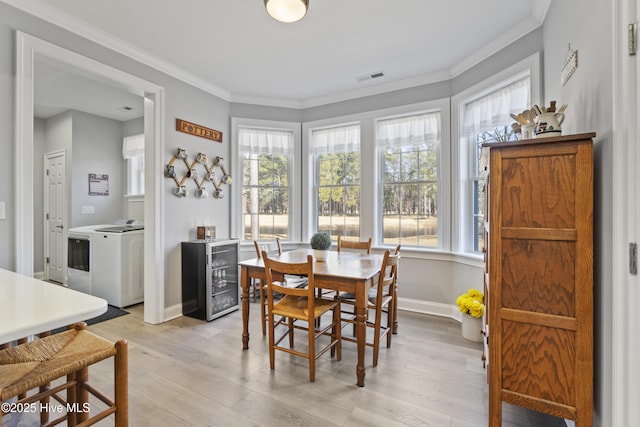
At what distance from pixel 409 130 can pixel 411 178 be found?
1.92ft

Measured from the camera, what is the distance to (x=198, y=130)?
3.69 meters

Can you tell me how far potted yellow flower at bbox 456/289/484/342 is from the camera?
2.70m

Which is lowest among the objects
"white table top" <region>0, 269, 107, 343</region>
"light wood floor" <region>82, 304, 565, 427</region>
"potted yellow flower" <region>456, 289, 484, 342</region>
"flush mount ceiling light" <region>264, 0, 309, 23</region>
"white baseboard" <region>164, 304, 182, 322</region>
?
"light wood floor" <region>82, 304, 565, 427</region>

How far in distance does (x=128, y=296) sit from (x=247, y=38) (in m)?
3.33

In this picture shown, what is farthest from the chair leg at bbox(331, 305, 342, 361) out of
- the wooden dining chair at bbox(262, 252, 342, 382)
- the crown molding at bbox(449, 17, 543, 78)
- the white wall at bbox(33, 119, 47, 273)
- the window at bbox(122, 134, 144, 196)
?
the white wall at bbox(33, 119, 47, 273)

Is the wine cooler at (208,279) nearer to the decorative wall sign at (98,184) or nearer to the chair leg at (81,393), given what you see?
the chair leg at (81,393)

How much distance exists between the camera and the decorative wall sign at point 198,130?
3472 mm

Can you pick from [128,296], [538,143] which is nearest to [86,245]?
[128,296]

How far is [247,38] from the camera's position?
9.20ft

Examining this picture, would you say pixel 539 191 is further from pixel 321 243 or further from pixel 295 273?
pixel 321 243

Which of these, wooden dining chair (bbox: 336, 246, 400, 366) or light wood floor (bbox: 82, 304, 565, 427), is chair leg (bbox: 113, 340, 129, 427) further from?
wooden dining chair (bbox: 336, 246, 400, 366)

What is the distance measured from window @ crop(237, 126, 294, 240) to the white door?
2906 millimetres

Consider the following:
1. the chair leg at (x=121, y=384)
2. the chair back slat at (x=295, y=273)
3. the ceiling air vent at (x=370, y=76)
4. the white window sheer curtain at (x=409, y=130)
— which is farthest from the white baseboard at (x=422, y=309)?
the ceiling air vent at (x=370, y=76)

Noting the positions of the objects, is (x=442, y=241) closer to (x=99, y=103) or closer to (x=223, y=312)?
(x=223, y=312)
